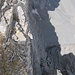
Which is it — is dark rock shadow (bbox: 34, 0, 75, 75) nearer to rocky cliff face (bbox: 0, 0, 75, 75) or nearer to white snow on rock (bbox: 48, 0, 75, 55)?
rocky cliff face (bbox: 0, 0, 75, 75)

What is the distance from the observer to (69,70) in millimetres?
34406

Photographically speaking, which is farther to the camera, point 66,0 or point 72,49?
point 66,0

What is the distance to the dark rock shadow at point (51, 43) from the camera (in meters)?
34.0

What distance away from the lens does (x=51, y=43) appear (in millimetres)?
41812

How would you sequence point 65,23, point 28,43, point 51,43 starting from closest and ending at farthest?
point 28,43 → point 51,43 → point 65,23

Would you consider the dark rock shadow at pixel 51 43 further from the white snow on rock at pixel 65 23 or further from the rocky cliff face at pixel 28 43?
the white snow on rock at pixel 65 23

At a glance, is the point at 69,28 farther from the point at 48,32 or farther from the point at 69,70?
the point at 69,70

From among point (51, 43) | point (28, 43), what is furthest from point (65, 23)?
point (28, 43)

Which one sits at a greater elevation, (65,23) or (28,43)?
(65,23)

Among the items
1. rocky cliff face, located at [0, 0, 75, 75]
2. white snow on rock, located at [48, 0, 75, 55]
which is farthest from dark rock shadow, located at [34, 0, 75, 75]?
white snow on rock, located at [48, 0, 75, 55]

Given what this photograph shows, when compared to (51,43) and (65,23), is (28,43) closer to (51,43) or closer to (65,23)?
(51,43)

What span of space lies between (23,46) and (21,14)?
4344 mm

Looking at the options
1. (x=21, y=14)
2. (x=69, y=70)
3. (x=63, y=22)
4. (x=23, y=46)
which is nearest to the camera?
(x=23, y=46)

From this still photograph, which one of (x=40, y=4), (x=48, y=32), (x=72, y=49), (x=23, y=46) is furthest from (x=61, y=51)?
(x=23, y=46)
